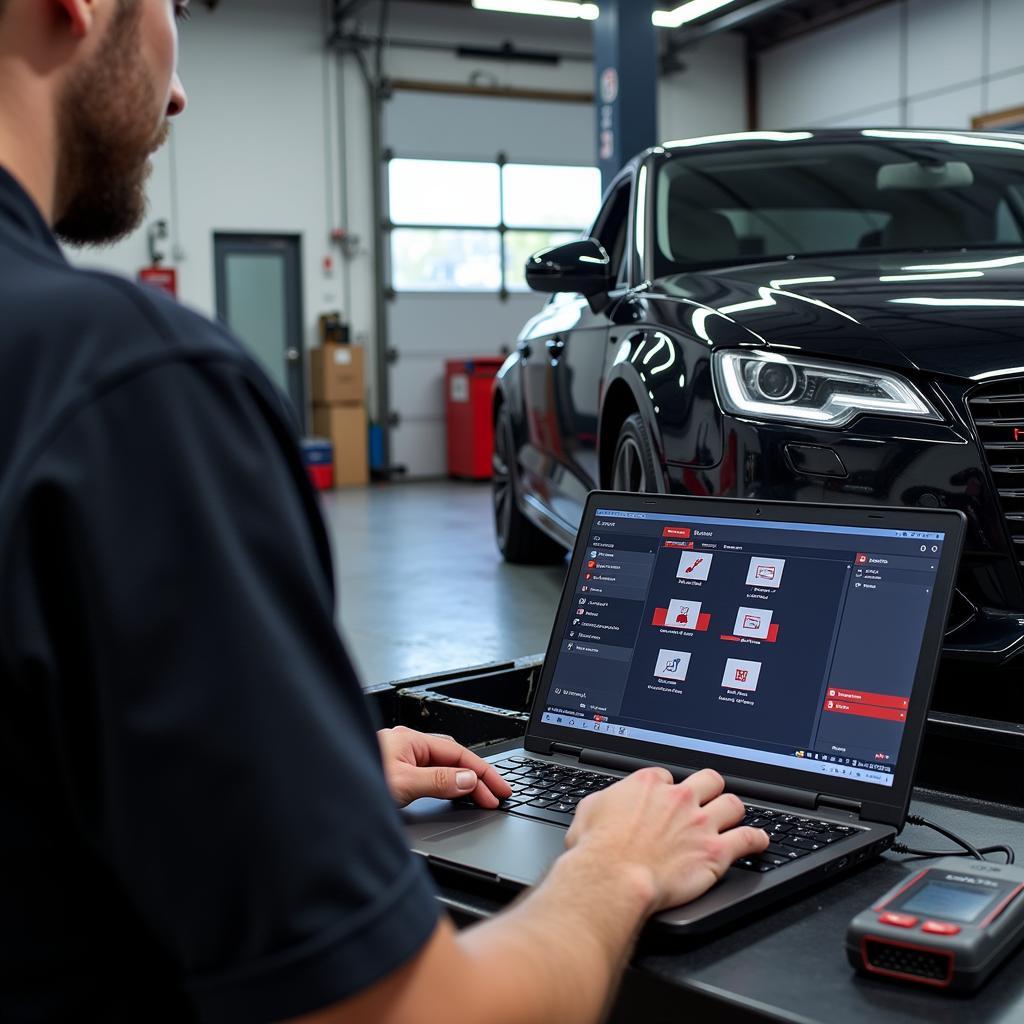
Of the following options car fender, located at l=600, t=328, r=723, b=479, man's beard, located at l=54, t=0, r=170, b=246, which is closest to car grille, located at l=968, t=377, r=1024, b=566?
car fender, located at l=600, t=328, r=723, b=479

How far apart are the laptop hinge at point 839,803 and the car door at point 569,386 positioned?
2.64 metres

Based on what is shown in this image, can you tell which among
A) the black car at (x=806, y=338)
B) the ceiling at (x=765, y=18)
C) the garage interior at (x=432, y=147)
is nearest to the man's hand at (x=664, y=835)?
the black car at (x=806, y=338)

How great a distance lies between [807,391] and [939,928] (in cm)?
198

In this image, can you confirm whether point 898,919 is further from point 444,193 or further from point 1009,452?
point 444,193

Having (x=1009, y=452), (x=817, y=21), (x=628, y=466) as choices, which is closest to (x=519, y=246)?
(x=817, y=21)

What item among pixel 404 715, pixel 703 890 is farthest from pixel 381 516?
pixel 703 890

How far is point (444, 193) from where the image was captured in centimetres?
1288

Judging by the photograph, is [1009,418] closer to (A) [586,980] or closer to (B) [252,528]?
(A) [586,980]

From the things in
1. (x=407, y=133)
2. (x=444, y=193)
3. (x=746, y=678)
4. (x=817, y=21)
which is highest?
(x=817, y=21)

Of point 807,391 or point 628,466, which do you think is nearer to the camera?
point 807,391

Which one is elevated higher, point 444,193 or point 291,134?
point 291,134

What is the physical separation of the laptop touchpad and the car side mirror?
2734 mm

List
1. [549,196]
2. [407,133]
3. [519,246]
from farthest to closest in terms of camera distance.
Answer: [549,196] < [519,246] < [407,133]

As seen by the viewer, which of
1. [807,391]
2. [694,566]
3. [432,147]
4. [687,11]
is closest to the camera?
[694,566]
